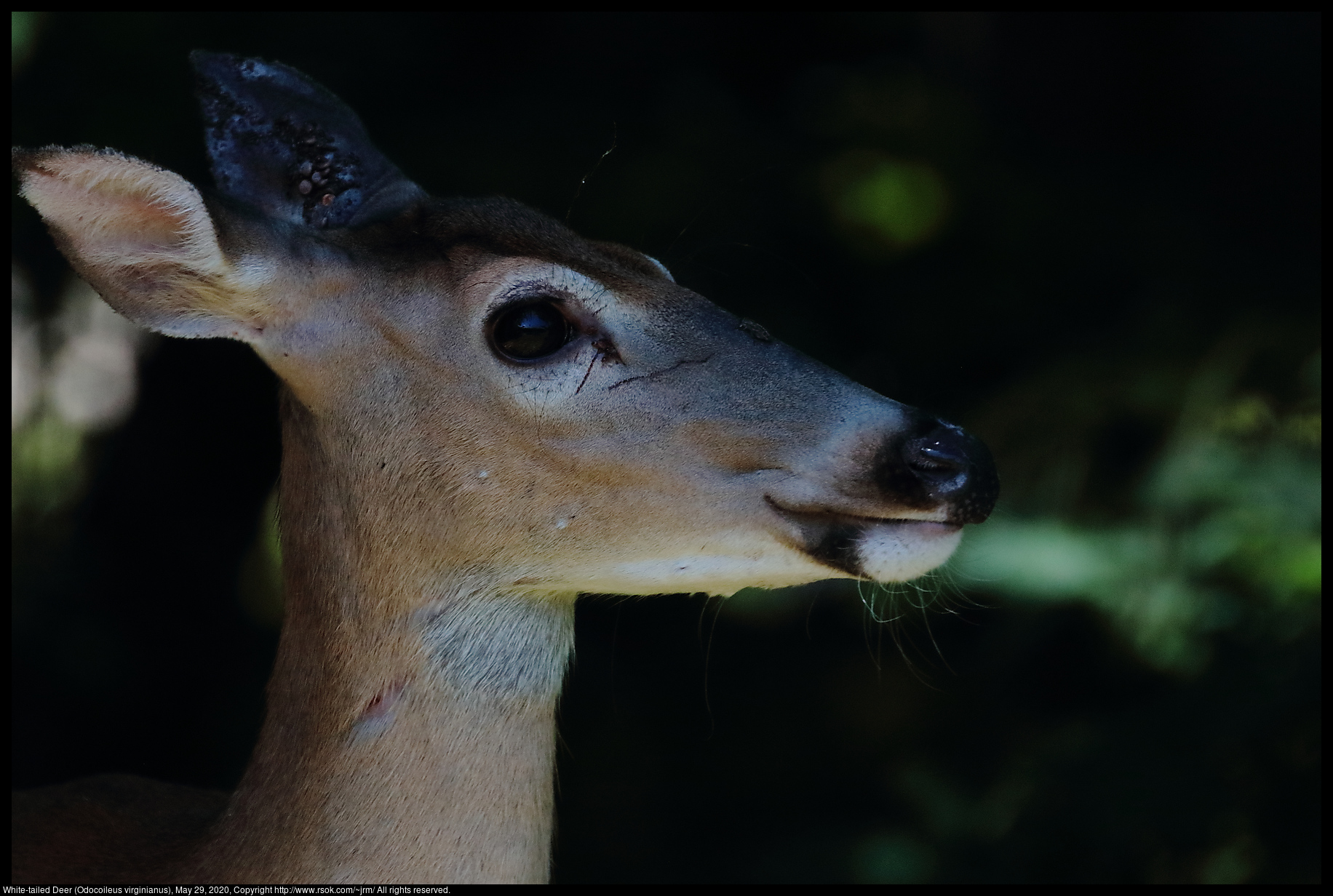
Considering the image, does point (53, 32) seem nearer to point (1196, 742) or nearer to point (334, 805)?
point (334, 805)

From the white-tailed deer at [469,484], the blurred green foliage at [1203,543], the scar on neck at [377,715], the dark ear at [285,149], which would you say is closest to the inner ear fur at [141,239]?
the white-tailed deer at [469,484]

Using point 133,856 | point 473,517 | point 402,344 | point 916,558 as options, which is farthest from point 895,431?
point 133,856

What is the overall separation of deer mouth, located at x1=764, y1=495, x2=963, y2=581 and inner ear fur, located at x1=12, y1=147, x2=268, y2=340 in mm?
1068

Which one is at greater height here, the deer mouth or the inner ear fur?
the inner ear fur

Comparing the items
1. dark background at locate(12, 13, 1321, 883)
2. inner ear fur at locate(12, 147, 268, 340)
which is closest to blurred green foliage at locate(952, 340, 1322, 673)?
dark background at locate(12, 13, 1321, 883)

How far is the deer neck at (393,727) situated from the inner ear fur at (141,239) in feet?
0.94

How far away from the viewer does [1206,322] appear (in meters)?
4.55

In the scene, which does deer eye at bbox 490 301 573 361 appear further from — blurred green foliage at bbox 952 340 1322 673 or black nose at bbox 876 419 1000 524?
blurred green foliage at bbox 952 340 1322 673

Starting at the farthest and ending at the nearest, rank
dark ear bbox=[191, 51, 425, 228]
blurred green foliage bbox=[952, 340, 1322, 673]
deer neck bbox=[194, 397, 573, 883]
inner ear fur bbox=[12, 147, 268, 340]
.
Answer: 1. blurred green foliage bbox=[952, 340, 1322, 673]
2. dark ear bbox=[191, 51, 425, 228]
3. deer neck bbox=[194, 397, 573, 883]
4. inner ear fur bbox=[12, 147, 268, 340]

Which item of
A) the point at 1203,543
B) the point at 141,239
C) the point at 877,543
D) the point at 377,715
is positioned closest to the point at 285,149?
the point at 141,239

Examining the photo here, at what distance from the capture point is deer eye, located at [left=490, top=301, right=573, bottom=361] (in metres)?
2.25

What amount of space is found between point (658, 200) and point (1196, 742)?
2616mm

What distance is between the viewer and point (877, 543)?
2.12m

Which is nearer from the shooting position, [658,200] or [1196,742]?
[1196,742]
